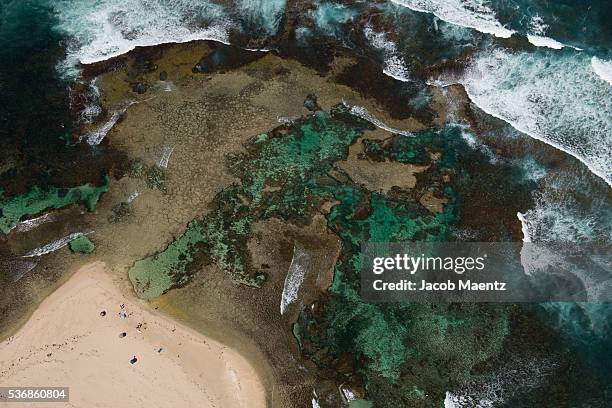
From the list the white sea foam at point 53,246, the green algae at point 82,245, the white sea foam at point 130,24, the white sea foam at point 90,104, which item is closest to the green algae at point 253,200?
the green algae at point 82,245

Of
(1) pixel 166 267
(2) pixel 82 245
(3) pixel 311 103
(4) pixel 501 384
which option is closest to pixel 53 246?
(2) pixel 82 245

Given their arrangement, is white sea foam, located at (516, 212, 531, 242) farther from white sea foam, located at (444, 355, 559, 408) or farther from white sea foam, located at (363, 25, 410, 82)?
white sea foam, located at (363, 25, 410, 82)

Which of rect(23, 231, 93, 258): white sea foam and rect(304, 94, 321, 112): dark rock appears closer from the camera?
rect(23, 231, 93, 258): white sea foam

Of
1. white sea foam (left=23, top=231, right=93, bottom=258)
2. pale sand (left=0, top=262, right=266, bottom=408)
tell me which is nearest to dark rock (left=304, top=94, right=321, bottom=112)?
white sea foam (left=23, top=231, right=93, bottom=258)

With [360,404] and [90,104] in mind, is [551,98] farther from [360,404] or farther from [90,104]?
[90,104]

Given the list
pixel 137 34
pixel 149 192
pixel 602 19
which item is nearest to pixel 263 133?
pixel 149 192

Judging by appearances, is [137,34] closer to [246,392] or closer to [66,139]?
[66,139]

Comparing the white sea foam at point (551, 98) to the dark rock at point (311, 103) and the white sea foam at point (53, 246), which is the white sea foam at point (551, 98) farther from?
the white sea foam at point (53, 246)
